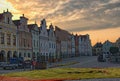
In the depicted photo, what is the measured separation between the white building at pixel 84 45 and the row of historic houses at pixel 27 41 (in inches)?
1179

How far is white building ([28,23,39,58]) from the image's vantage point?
276 ft

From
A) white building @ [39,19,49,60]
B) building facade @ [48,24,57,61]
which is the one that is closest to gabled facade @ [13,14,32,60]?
white building @ [39,19,49,60]

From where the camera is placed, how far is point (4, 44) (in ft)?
221

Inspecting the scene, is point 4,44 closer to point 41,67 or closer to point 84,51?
point 41,67

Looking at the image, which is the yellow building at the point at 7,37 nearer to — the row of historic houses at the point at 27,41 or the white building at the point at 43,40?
the row of historic houses at the point at 27,41

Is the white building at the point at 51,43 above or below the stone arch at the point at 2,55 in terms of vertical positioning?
above

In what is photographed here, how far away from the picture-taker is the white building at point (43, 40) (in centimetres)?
9120

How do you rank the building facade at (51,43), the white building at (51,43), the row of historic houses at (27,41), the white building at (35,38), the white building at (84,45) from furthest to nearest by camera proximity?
the white building at (84,45) < the white building at (51,43) < the building facade at (51,43) < the white building at (35,38) < the row of historic houses at (27,41)

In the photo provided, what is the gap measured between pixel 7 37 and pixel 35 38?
17868 mm

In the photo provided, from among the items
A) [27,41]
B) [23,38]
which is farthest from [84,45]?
[23,38]

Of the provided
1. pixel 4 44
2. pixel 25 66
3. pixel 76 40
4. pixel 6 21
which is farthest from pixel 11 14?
pixel 76 40

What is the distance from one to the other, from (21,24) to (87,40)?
98683 mm

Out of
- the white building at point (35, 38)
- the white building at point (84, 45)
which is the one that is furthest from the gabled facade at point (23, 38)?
the white building at point (84, 45)

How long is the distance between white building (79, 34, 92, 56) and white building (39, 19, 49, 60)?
195 ft
